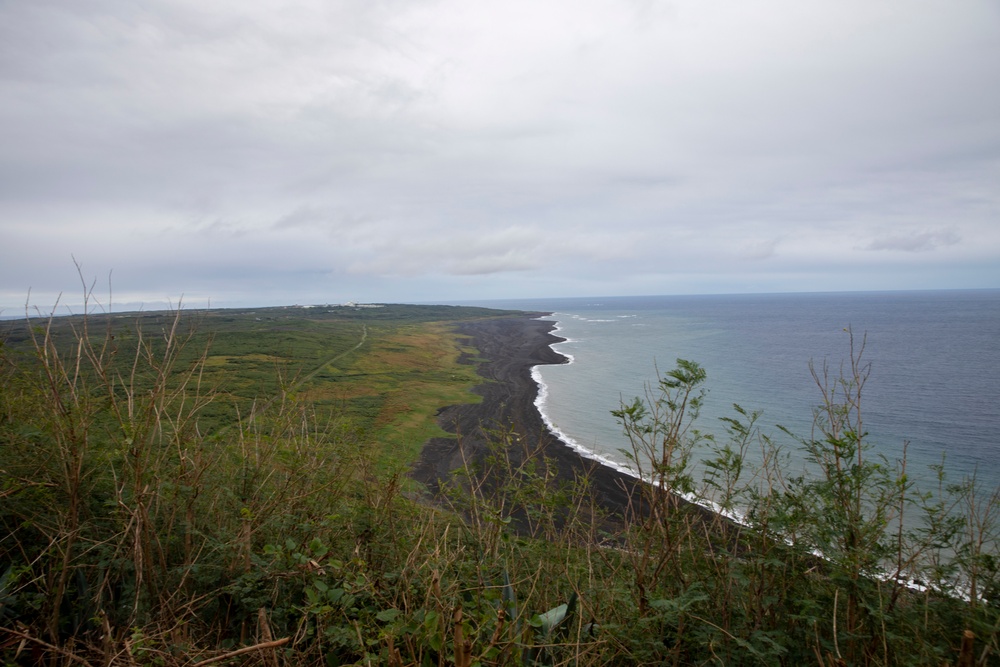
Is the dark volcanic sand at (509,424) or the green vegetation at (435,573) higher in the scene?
the green vegetation at (435,573)

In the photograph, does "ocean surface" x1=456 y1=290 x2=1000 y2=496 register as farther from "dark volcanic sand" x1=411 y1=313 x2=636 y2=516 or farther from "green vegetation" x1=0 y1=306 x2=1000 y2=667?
"green vegetation" x1=0 y1=306 x2=1000 y2=667

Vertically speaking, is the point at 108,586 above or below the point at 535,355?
above

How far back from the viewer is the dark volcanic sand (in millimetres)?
18531

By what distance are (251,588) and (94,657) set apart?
0.76 metres

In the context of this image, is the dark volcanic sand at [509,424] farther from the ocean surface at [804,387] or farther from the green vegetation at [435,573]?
the ocean surface at [804,387]

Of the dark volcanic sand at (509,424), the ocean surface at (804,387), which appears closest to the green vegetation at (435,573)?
the dark volcanic sand at (509,424)

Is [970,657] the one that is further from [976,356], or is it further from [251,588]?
[976,356]

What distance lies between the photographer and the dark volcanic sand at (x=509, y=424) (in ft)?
60.8

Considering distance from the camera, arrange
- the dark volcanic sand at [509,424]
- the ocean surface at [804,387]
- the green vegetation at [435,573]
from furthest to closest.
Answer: the ocean surface at [804,387] < the dark volcanic sand at [509,424] < the green vegetation at [435,573]

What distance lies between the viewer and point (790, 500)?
3.30 meters

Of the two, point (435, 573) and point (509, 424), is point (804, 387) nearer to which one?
point (509, 424)

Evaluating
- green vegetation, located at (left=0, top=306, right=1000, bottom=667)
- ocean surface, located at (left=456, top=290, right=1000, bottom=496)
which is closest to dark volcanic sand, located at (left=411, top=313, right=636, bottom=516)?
green vegetation, located at (left=0, top=306, right=1000, bottom=667)

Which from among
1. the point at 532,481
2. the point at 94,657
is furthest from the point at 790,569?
the point at 94,657

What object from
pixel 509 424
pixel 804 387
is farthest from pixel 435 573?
pixel 804 387
